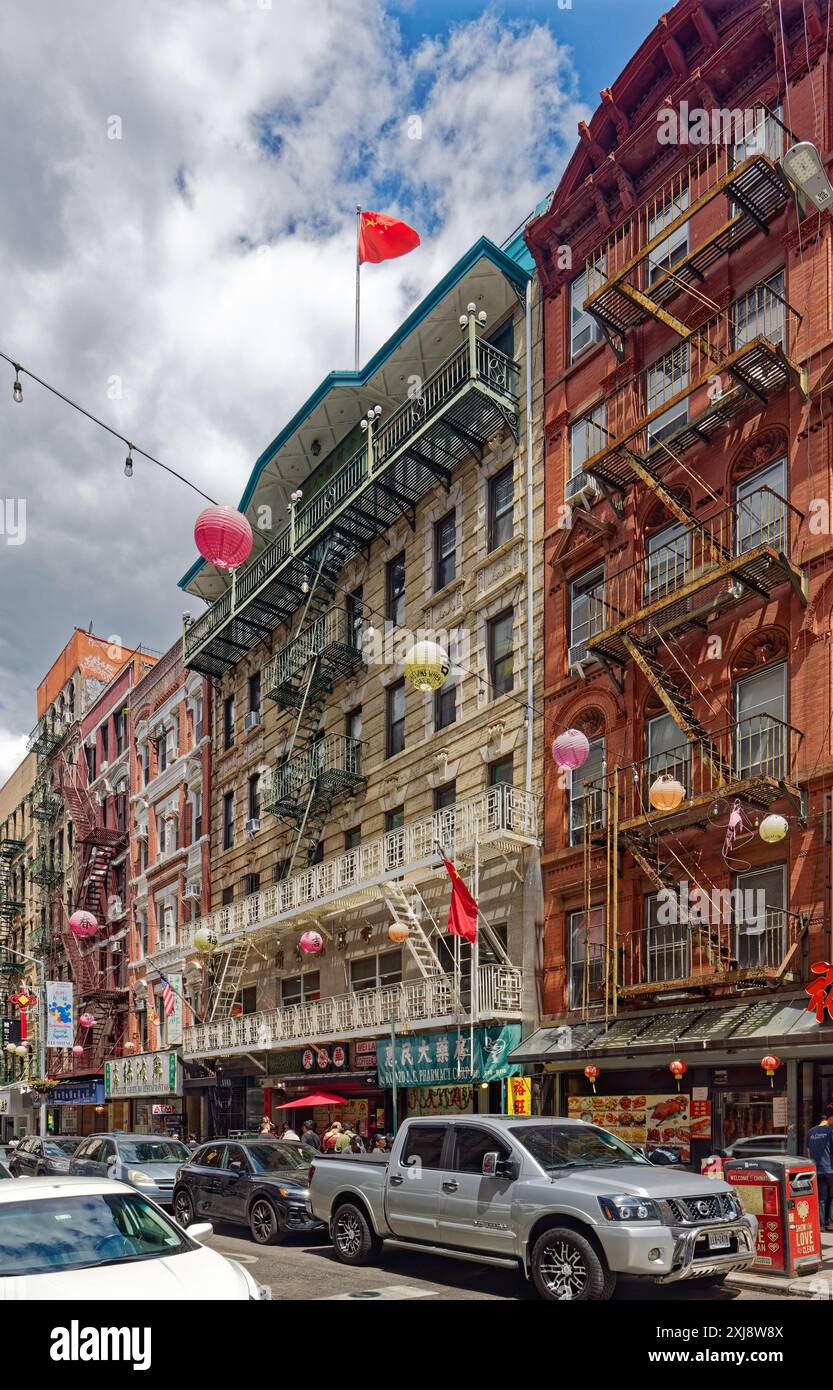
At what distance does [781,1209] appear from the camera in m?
12.1

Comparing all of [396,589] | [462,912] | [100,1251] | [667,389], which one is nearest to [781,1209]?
[100,1251]

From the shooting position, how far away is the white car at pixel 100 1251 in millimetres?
7449

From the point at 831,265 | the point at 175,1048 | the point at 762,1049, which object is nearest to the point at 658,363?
the point at 831,265

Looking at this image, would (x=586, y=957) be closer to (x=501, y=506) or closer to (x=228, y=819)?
(x=501, y=506)

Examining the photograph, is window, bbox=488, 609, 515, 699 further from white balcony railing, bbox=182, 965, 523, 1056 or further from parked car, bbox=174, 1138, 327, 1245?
parked car, bbox=174, 1138, 327, 1245

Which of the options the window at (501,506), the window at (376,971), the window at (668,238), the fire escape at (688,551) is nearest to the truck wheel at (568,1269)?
the fire escape at (688,551)

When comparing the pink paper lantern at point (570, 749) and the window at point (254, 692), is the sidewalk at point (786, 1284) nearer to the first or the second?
the pink paper lantern at point (570, 749)

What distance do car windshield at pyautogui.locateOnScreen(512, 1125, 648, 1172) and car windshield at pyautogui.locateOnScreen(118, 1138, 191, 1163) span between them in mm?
11006

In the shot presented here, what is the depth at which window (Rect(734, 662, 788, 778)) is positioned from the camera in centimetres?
1970

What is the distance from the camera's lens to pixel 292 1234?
15.9 meters

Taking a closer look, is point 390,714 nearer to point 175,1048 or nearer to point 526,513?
point 526,513

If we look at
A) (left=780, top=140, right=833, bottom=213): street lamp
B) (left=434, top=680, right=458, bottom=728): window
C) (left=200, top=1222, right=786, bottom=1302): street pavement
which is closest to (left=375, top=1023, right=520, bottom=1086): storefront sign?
(left=434, top=680, right=458, bottom=728): window

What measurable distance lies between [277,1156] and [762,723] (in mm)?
10289

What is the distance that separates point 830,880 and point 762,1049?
2718 millimetres
